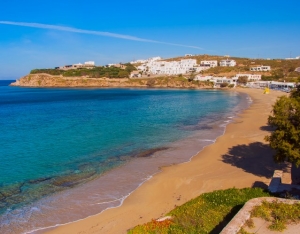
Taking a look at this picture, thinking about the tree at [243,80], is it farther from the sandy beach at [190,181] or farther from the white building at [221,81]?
the sandy beach at [190,181]

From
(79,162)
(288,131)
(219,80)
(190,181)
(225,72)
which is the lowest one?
(190,181)

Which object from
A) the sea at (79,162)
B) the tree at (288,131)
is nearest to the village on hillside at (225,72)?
the sea at (79,162)

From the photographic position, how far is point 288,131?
13.3 m

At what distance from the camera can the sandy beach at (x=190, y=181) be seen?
1196cm

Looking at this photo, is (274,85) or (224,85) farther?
(224,85)

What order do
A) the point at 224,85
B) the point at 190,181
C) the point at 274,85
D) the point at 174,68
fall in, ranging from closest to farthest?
the point at 190,181 → the point at 274,85 → the point at 224,85 → the point at 174,68

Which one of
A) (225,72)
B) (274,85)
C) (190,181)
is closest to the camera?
(190,181)

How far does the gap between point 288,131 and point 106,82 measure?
131028mm

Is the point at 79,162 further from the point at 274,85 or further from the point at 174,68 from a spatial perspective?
the point at 174,68

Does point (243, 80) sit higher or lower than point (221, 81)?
higher

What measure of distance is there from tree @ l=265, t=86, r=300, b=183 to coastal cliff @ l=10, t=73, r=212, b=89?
4254 inches

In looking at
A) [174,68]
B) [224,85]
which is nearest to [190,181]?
[224,85]

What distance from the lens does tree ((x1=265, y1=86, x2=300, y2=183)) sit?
42.1ft

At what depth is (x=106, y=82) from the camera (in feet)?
459
